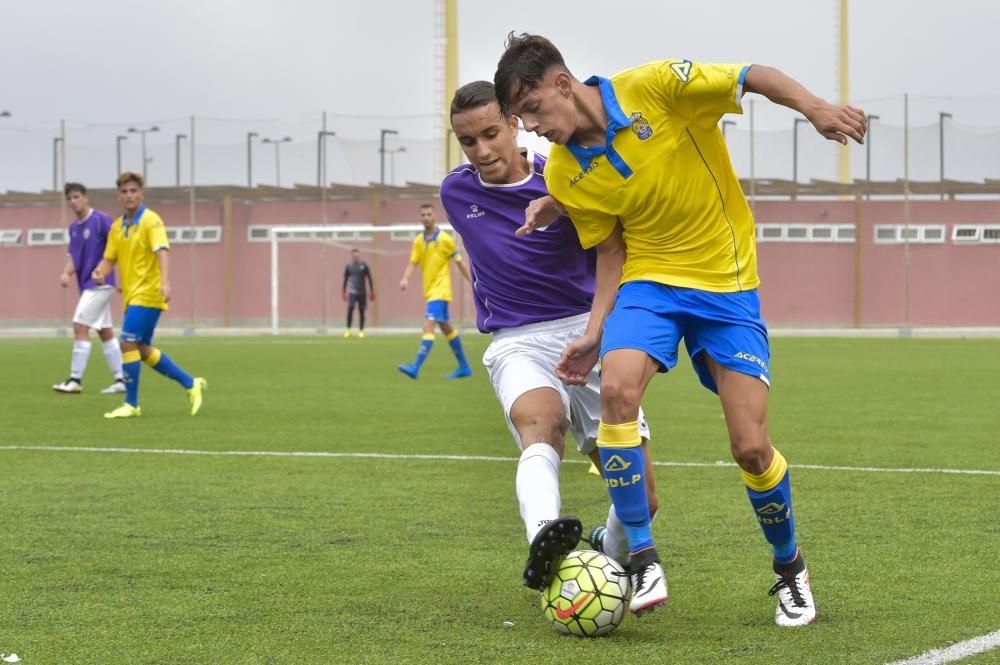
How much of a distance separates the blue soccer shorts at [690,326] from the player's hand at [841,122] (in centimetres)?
68

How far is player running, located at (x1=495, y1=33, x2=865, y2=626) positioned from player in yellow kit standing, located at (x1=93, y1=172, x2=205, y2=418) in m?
7.93

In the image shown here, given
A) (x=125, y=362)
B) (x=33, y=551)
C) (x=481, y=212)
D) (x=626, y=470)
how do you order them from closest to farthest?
1. (x=626, y=470)
2. (x=481, y=212)
3. (x=33, y=551)
4. (x=125, y=362)

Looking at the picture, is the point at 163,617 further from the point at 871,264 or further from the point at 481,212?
the point at 871,264

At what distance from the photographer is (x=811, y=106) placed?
13.8 feet

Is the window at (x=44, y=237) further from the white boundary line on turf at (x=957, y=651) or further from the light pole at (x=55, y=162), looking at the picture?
the white boundary line on turf at (x=957, y=651)

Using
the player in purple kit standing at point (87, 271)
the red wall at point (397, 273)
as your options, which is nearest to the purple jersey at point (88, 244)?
the player in purple kit standing at point (87, 271)

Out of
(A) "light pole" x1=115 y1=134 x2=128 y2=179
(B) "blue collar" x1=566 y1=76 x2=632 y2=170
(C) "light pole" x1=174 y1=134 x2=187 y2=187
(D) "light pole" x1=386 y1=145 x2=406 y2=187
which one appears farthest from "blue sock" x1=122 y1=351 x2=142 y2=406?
(A) "light pole" x1=115 y1=134 x2=128 y2=179

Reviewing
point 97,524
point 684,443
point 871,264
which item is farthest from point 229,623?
point 871,264

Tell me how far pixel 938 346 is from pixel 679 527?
20.5 meters

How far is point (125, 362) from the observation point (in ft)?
40.2

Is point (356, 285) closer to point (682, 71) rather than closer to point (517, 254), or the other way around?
point (517, 254)

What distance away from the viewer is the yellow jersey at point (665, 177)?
4.54m

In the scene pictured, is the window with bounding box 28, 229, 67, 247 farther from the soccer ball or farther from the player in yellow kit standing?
the soccer ball

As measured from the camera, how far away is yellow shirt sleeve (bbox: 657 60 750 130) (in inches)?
Result: 177
